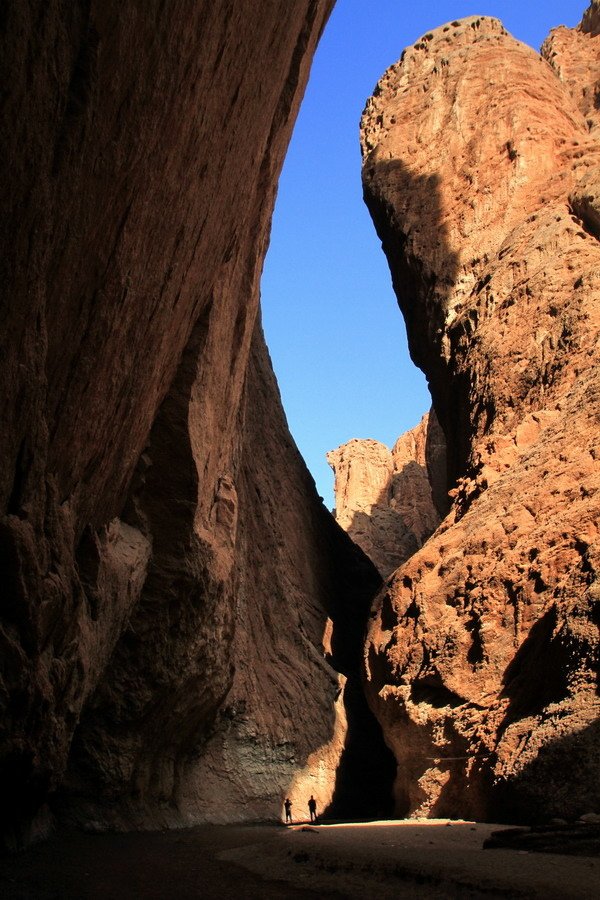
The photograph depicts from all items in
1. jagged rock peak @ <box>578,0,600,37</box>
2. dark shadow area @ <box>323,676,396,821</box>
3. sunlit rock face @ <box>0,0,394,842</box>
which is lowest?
dark shadow area @ <box>323,676,396,821</box>

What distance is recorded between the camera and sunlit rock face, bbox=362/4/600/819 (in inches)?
450

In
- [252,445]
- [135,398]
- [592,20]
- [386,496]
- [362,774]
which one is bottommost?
[362,774]

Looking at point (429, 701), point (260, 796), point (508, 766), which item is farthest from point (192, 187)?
point (260, 796)

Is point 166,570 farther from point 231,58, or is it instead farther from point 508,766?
point 231,58

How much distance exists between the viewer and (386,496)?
150ft

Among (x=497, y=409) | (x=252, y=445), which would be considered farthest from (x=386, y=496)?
(x=497, y=409)

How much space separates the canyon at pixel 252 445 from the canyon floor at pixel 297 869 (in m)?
0.77

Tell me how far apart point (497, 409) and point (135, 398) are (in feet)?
32.6

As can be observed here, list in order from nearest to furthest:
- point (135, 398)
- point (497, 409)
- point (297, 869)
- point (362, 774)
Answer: point (297, 869) < point (135, 398) < point (497, 409) < point (362, 774)

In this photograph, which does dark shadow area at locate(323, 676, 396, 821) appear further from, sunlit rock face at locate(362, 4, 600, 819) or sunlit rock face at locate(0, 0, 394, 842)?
sunlit rock face at locate(362, 4, 600, 819)

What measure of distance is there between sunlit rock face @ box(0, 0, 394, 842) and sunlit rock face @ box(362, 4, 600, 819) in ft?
12.5

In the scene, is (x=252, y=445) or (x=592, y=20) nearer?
(x=252, y=445)

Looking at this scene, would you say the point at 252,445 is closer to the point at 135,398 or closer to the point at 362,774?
the point at 362,774

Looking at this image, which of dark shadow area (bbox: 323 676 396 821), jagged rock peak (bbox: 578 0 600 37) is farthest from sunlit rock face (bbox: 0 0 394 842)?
jagged rock peak (bbox: 578 0 600 37)
